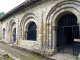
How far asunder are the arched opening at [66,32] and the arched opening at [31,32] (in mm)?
2508

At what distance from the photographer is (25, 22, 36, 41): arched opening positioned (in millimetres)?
7805

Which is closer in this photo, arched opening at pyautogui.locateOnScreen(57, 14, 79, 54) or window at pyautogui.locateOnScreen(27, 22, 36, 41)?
arched opening at pyautogui.locateOnScreen(57, 14, 79, 54)

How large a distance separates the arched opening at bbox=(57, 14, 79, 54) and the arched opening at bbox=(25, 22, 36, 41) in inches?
98.7

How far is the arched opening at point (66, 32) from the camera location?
5.37 m

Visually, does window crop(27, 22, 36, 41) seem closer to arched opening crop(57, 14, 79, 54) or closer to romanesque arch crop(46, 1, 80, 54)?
romanesque arch crop(46, 1, 80, 54)

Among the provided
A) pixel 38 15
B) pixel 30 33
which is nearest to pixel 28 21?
pixel 30 33

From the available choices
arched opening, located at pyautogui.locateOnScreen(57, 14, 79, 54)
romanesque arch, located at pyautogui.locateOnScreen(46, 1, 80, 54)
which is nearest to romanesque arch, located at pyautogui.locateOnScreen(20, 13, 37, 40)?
romanesque arch, located at pyautogui.locateOnScreen(46, 1, 80, 54)

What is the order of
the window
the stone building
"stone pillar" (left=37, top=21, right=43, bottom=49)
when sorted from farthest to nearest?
the window < "stone pillar" (left=37, top=21, right=43, bottom=49) < the stone building

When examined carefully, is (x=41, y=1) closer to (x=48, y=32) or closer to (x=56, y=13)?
(x=56, y=13)

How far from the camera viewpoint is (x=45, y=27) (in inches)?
237

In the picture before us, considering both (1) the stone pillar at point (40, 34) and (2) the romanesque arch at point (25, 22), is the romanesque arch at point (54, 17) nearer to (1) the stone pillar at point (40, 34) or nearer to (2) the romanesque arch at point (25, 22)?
(1) the stone pillar at point (40, 34)

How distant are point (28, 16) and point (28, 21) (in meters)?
0.47

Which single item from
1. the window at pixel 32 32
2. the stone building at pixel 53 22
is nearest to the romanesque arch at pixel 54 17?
the stone building at pixel 53 22

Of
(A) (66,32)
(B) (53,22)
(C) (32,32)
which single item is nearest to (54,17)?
(B) (53,22)
